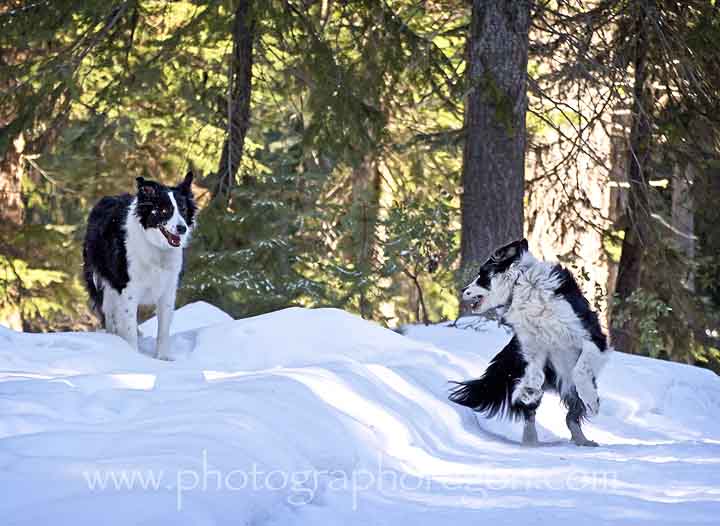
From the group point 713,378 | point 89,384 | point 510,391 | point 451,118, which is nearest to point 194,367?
point 89,384

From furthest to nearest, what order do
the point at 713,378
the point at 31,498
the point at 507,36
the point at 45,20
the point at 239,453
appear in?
the point at 45,20 → the point at 507,36 → the point at 713,378 → the point at 239,453 → the point at 31,498

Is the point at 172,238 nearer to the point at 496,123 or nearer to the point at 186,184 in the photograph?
the point at 186,184

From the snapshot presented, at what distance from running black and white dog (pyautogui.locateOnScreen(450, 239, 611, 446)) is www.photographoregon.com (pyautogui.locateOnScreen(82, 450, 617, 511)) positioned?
1640 mm

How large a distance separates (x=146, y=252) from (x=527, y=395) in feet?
13.0

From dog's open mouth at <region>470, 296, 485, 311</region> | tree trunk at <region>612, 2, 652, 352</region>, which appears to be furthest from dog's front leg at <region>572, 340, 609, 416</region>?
tree trunk at <region>612, 2, 652, 352</region>

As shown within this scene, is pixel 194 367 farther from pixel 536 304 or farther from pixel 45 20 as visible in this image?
pixel 45 20

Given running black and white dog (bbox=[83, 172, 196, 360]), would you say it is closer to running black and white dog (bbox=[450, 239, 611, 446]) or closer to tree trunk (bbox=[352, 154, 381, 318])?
running black and white dog (bbox=[450, 239, 611, 446])

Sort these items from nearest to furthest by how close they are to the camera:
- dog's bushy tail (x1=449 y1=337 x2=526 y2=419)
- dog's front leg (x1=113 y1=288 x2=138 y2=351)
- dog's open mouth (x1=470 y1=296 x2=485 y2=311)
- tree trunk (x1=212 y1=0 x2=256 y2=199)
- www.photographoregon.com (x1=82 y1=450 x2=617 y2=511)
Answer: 1. www.photographoregon.com (x1=82 y1=450 x2=617 y2=511)
2. dog's bushy tail (x1=449 y1=337 x2=526 y2=419)
3. dog's open mouth (x1=470 y1=296 x2=485 y2=311)
4. dog's front leg (x1=113 y1=288 x2=138 y2=351)
5. tree trunk (x1=212 y1=0 x2=256 y2=199)

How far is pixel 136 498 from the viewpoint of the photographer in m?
4.07

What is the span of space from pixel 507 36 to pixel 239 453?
851cm

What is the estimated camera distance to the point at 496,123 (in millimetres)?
12148

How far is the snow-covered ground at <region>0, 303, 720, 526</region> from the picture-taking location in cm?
436

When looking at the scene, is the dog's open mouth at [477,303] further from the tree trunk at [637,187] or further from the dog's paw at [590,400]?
the tree trunk at [637,187]

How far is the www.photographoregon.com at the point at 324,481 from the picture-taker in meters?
4.32
